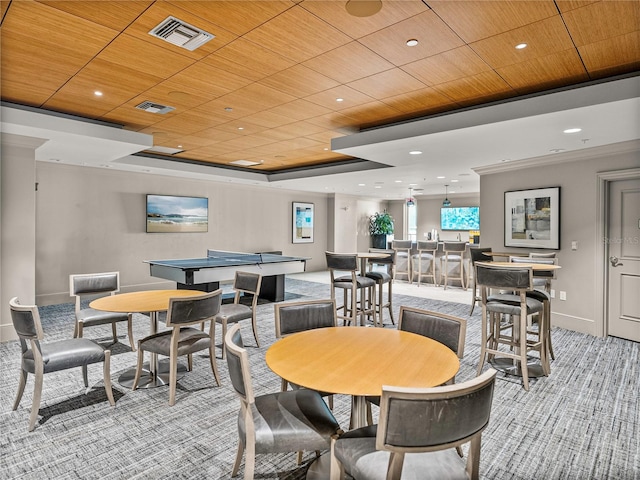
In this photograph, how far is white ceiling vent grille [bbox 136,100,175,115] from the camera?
14.0 feet

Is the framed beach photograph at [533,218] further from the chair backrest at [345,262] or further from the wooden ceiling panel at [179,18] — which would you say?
the wooden ceiling panel at [179,18]

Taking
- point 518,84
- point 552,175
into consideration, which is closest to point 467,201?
point 552,175

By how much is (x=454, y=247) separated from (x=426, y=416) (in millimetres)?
7849

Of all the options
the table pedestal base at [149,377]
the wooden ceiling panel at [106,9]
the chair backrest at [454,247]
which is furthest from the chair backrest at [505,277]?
the chair backrest at [454,247]

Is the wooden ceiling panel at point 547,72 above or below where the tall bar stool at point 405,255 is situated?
above

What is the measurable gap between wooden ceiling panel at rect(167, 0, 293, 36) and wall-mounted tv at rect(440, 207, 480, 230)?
434 inches

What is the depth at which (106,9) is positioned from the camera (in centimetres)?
238

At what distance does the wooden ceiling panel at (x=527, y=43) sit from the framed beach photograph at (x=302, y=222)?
8308 millimetres

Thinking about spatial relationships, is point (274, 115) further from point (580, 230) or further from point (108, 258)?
point (108, 258)

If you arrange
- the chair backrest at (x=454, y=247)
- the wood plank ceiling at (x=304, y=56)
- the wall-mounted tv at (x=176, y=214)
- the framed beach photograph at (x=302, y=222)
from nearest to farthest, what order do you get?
1. the wood plank ceiling at (x=304, y=56)
2. the wall-mounted tv at (x=176, y=214)
3. the chair backrest at (x=454, y=247)
4. the framed beach photograph at (x=302, y=222)

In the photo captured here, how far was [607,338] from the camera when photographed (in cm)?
494

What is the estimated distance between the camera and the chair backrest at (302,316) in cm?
257

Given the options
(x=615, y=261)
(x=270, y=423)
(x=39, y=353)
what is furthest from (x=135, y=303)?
(x=615, y=261)

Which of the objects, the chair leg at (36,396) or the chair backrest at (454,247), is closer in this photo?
the chair leg at (36,396)
